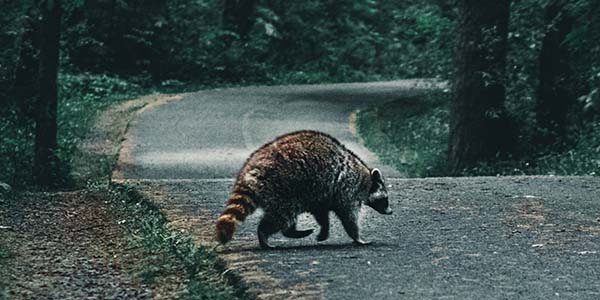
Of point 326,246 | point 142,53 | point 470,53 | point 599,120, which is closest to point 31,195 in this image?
point 326,246

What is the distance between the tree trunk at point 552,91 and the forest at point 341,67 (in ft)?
0.08

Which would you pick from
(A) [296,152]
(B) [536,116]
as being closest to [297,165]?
(A) [296,152]

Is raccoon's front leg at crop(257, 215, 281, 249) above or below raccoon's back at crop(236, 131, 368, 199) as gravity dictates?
below

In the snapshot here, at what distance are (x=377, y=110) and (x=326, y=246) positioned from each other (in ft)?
69.9

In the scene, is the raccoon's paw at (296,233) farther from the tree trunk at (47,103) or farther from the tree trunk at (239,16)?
the tree trunk at (239,16)

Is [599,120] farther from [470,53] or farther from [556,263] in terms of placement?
[556,263]

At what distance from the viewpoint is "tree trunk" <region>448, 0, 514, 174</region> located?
1898 centimetres

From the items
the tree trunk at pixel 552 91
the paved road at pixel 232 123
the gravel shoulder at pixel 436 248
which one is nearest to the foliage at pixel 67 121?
the paved road at pixel 232 123

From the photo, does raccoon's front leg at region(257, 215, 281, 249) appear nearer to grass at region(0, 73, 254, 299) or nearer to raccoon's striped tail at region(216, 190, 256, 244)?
raccoon's striped tail at region(216, 190, 256, 244)

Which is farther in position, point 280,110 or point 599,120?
point 280,110

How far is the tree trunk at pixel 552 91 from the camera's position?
21.7 meters

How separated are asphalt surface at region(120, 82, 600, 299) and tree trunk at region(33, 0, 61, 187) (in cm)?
141

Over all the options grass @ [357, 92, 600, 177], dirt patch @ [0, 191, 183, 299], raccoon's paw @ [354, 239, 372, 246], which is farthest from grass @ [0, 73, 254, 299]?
grass @ [357, 92, 600, 177]

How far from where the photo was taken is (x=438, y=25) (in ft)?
80.7
